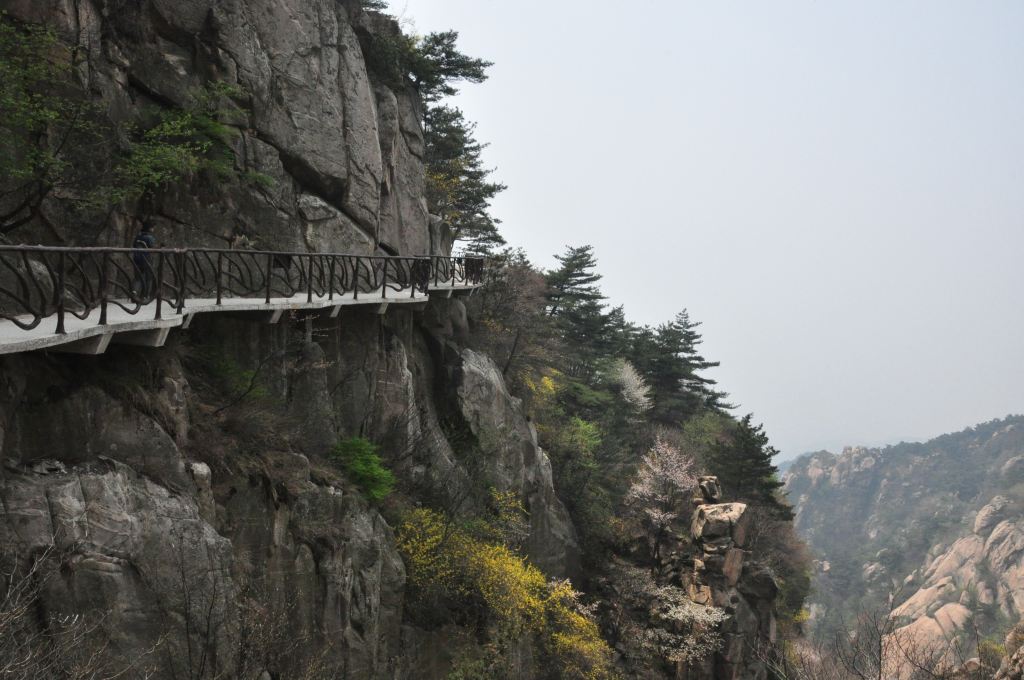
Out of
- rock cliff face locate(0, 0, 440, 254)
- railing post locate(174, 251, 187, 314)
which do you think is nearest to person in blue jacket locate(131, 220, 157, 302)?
railing post locate(174, 251, 187, 314)

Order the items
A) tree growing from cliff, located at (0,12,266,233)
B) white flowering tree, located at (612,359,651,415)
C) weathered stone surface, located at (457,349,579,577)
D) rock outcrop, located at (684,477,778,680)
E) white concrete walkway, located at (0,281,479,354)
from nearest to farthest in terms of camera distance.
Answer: white concrete walkway, located at (0,281,479,354) → tree growing from cliff, located at (0,12,266,233) → weathered stone surface, located at (457,349,579,577) → rock outcrop, located at (684,477,778,680) → white flowering tree, located at (612,359,651,415)

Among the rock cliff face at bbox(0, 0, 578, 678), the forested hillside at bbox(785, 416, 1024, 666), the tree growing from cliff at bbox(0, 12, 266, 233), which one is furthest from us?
the forested hillside at bbox(785, 416, 1024, 666)

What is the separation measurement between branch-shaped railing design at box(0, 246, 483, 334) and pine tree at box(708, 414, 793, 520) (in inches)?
820

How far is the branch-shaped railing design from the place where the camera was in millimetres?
7500

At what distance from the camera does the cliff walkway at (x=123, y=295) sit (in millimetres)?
7168

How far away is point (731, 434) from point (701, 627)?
22555 millimetres

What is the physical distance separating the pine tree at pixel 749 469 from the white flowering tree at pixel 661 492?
2.77 metres

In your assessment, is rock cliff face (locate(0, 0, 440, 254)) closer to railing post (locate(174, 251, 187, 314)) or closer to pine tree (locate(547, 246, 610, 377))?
railing post (locate(174, 251, 187, 314))

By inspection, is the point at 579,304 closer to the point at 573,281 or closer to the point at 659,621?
the point at 573,281

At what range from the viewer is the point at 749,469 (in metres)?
35.7

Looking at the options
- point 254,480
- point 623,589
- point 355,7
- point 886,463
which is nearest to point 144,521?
point 254,480

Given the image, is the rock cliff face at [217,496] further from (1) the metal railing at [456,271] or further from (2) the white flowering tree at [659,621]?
(2) the white flowering tree at [659,621]

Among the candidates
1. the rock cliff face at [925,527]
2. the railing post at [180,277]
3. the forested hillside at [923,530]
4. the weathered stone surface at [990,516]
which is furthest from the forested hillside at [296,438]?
the weathered stone surface at [990,516]

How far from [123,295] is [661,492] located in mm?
28326
